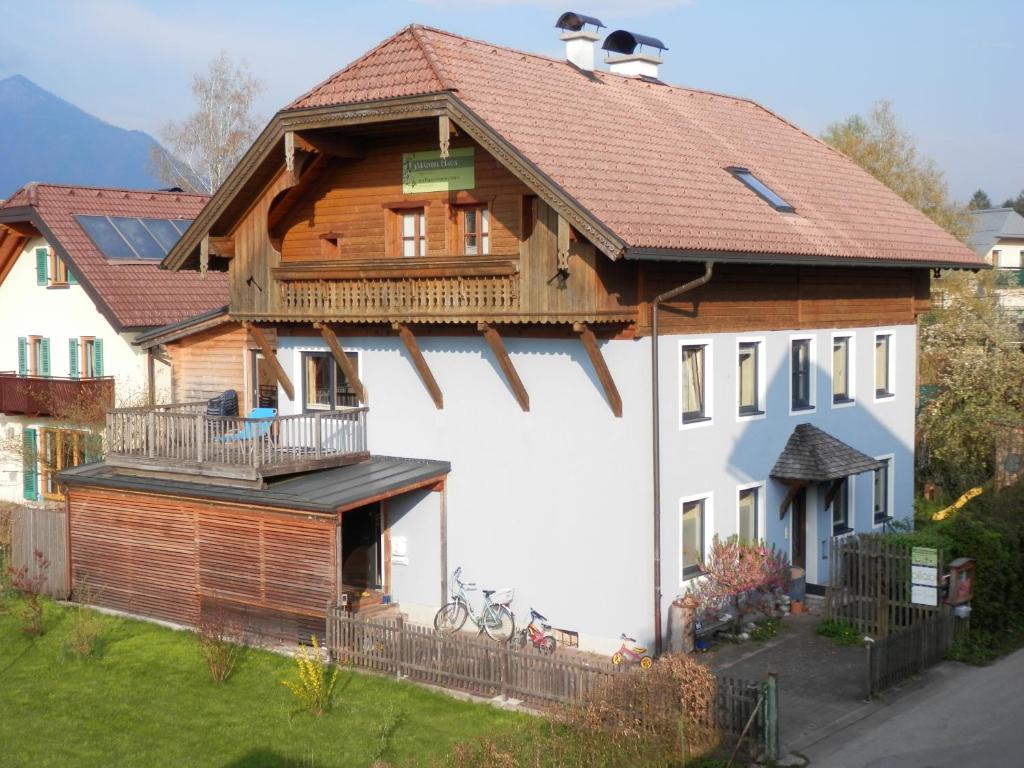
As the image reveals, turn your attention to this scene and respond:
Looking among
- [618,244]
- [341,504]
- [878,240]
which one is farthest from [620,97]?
[341,504]

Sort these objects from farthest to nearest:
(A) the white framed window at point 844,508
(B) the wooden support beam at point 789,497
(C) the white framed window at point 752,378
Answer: (A) the white framed window at point 844,508 → (B) the wooden support beam at point 789,497 → (C) the white framed window at point 752,378

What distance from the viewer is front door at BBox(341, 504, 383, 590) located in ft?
70.8

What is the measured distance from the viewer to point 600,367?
60.0 ft

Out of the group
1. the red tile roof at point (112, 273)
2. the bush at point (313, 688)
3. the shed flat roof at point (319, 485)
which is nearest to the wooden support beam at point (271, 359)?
the shed flat roof at point (319, 485)

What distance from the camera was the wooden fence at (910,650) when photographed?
16.3m

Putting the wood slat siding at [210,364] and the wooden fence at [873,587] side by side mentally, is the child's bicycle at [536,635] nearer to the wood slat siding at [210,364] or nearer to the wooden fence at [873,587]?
the wooden fence at [873,587]

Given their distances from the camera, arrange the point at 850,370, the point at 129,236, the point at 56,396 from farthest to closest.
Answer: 1. the point at 129,236
2. the point at 56,396
3. the point at 850,370

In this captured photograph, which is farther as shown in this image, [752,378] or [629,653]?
[752,378]

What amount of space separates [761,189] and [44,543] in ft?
47.5

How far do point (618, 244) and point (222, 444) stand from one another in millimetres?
7807

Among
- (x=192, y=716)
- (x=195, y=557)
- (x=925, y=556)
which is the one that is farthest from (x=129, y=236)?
(x=925, y=556)

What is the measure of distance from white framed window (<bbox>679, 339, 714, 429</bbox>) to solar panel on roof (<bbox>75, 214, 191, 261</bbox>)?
52.3ft

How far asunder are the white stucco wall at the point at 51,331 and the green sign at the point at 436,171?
11.2 metres

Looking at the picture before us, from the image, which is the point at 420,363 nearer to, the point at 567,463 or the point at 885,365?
the point at 567,463
